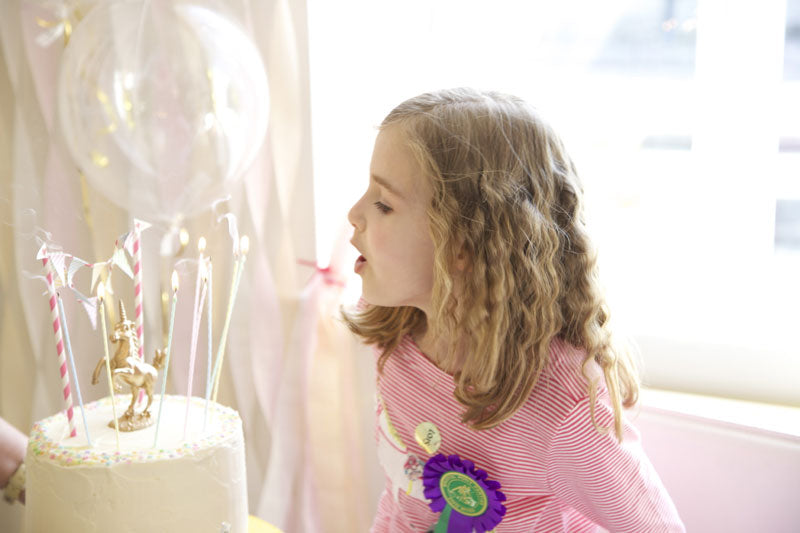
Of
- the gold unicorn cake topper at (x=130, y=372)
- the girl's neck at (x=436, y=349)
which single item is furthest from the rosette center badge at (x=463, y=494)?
the gold unicorn cake topper at (x=130, y=372)

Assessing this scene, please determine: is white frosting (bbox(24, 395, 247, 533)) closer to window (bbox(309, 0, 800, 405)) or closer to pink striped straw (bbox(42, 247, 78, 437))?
pink striped straw (bbox(42, 247, 78, 437))

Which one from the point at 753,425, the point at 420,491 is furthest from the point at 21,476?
the point at 753,425

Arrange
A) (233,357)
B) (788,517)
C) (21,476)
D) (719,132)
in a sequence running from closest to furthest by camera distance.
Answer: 1. (21,476)
2. (788,517)
3. (719,132)
4. (233,357)

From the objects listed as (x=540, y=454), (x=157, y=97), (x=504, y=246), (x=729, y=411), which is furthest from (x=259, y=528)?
(x=729, y=411)

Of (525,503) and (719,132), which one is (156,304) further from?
(719,132)

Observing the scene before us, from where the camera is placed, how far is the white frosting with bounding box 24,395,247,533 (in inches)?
28.7

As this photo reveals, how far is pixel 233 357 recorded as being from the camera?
4.67 feet

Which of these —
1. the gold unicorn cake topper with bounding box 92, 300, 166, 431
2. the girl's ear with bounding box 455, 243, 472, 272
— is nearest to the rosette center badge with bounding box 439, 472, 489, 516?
the girl's ear with bounding box 455, 243, 472, 272

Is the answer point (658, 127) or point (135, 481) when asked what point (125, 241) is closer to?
point (135, 481)

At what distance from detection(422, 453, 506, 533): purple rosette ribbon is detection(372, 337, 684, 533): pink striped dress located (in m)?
0.03

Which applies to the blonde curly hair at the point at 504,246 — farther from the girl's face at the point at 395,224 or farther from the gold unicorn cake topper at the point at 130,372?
the gold unicorn cake topper at the point at 130,372

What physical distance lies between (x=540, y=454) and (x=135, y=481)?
0.45 meters

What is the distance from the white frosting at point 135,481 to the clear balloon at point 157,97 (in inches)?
16.6

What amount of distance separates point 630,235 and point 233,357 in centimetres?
76
